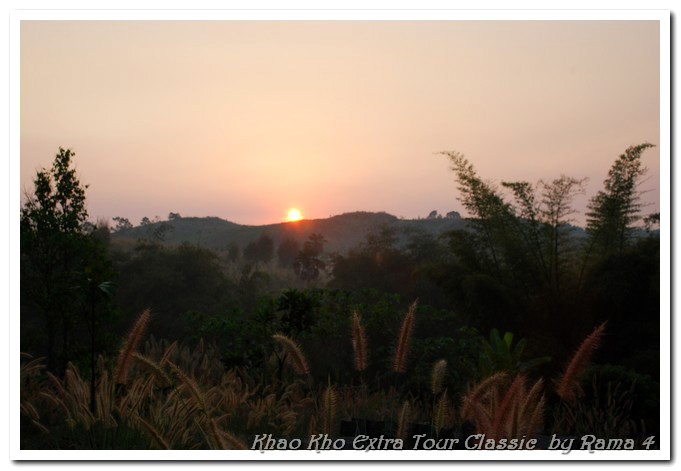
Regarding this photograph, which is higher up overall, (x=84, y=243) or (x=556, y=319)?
(x=84, y=243)

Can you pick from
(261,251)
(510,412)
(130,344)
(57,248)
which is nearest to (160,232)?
(261,251)

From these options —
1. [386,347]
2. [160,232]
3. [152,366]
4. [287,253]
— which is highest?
[160,232]

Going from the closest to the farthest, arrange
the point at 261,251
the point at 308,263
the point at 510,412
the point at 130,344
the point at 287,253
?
the point at 510,412, the point at 130,344, the point at 308,263, the point at 261,251, the point at 287,253

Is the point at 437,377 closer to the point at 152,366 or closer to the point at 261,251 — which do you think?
the point at 152,366

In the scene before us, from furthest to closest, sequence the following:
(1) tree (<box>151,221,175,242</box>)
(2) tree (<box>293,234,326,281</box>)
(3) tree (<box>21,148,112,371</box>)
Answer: (1) tree (<box>151,221,175,242</box>), (2) tree (<box>293,234,326,281</box>), (3) tree (<box>21,148,112,371</box>)

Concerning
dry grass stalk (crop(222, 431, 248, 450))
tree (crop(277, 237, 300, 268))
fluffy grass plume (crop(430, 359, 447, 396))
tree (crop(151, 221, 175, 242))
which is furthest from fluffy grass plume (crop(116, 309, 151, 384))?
tree (crop(277, 237, 300, 268))

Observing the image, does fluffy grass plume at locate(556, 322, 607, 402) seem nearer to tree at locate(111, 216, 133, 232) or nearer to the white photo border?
the white photo border

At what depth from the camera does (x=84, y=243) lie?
8.95 meters
